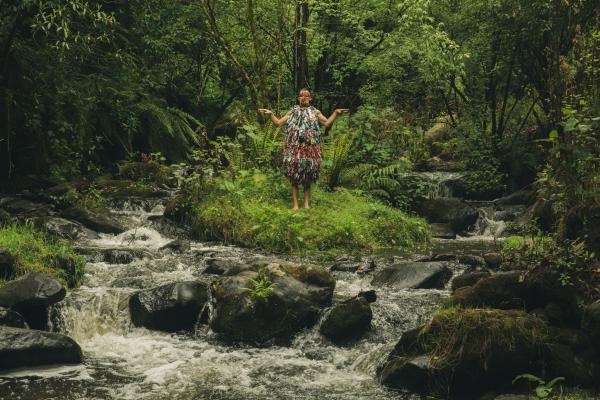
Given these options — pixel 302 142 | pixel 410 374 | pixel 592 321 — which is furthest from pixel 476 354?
pixel 302 142

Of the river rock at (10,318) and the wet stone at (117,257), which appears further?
the wet stone at (117,257)

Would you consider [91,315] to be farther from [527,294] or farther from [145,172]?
[145,172]

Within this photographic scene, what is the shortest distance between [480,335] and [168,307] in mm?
3755

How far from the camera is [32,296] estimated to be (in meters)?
8.00

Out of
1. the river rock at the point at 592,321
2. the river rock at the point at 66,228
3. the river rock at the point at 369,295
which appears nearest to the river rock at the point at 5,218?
the river rock at the point at 66,228

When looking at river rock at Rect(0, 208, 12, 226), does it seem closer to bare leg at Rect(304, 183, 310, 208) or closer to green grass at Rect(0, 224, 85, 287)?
green grass at Rect(0, 224, 85, 287)

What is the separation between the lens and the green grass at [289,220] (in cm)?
1286

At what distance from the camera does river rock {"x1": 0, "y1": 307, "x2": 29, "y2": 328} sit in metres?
7.55

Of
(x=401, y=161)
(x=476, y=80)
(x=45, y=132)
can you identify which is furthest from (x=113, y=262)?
(x=476, y=80)

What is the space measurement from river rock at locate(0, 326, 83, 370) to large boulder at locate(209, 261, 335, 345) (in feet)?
5.67

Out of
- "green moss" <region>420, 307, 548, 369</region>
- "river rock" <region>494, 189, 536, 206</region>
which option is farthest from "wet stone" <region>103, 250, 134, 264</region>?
"river rock" <region>494, 189, 536, 206</region>

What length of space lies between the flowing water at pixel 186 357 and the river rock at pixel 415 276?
0.67 feet

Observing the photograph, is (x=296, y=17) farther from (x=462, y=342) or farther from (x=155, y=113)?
(x=462, y=342)

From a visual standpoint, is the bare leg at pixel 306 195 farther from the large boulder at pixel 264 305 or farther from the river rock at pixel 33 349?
the river rock at pixel 33 349
